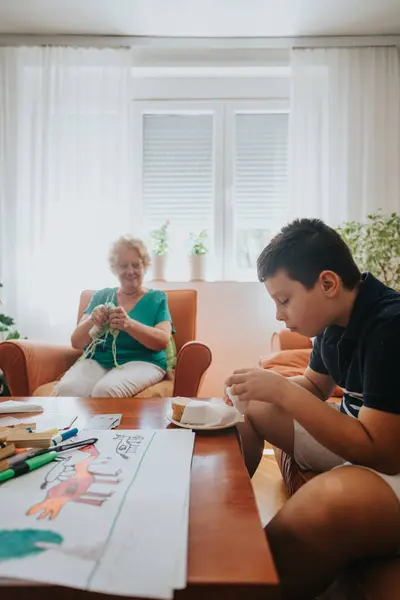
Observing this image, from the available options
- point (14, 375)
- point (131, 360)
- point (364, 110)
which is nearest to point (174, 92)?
point (364, 110)

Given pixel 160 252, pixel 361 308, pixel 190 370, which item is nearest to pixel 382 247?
pixel 190 370

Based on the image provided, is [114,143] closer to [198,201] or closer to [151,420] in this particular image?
[198,201]

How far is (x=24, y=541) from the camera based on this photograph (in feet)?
1.98

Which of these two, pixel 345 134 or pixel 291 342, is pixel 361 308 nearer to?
pixel 291 342

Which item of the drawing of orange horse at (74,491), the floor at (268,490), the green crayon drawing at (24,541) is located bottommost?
the floor at (268,490)

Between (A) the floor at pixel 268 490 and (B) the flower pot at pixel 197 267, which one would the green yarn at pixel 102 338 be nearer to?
(A) the floor at pixel 268 490

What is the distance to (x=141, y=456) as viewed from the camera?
2.97 ft

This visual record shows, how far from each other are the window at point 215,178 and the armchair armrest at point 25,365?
4.23 feet

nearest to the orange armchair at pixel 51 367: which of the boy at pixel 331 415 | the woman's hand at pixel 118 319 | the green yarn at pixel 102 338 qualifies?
the green yarn at pixel 102 338

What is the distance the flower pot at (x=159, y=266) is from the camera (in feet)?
10.1

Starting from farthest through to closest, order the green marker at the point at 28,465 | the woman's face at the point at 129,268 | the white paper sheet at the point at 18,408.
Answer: the woman's face at the point at 129,268, the white paper sheet at the point at 18,408, the green marker at the point at 28,465

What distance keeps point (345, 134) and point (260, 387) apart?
2.60m

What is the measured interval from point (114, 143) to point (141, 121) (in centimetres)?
36

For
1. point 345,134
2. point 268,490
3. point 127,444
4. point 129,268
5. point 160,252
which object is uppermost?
point 345,134
